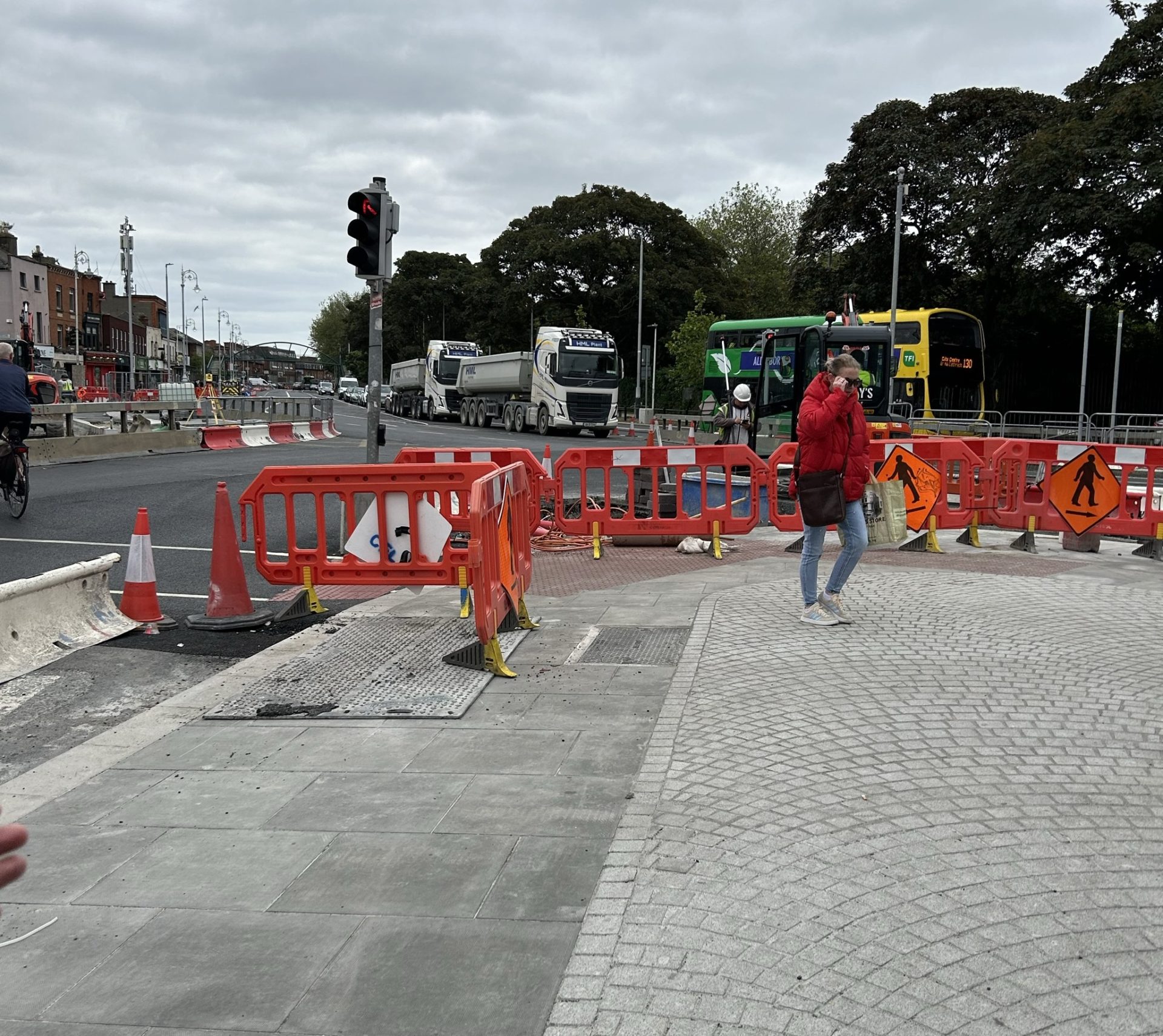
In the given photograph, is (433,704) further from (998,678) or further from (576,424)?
(576,424)

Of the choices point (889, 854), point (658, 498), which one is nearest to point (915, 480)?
point (658, 498)

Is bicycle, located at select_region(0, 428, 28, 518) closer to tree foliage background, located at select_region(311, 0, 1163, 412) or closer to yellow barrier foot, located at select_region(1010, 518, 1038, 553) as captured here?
yellow barrier foot, located at select_region(1010, 518, 1038, 553)

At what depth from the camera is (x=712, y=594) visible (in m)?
9.48

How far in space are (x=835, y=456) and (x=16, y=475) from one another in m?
9.94

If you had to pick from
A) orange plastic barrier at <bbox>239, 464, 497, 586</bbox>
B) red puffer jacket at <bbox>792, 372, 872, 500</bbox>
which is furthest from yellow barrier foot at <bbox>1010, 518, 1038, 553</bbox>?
orange plastic barrier at <bbox>239, 464, 497, 586</bbox>

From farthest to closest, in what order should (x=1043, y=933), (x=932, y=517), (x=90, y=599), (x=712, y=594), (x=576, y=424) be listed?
(x=576, y=424), (x=932, y=517), (x=712, y=594), (x=90, y=599), (x=1043, y=933)

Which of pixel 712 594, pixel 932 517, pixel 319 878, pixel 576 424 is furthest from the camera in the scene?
A: pixel 576 424

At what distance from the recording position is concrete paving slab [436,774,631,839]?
4391mm

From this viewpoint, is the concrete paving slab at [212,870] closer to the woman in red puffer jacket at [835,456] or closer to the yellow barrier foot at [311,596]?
the yellow barrier foot at [311,596]

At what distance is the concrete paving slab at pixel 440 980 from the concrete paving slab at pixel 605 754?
4.82 feet

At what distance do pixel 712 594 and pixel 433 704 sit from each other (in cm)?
383

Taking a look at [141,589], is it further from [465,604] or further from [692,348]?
[692,348]

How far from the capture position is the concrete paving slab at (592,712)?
18.9 ft

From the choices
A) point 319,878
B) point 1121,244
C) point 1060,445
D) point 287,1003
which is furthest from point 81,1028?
point 1121,244
